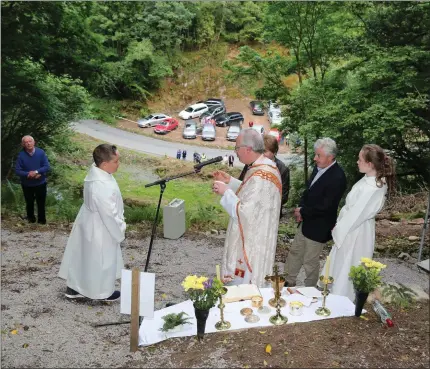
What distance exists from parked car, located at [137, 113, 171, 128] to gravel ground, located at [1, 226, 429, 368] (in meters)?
15.8

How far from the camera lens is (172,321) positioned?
11.3 ft

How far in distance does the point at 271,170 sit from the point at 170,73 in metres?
18.7

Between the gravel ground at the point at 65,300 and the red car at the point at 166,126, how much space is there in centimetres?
1497

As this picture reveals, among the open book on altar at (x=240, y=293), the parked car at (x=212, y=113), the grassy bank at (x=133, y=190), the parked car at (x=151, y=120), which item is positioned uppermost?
the parked car at (x=212, y=113)

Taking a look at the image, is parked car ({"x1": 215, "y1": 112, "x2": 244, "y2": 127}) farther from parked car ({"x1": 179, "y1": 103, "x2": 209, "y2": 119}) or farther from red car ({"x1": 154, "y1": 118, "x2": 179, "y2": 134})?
red car ({"x1": 154, "y1": 118, "x2": 179, "y2": 134})

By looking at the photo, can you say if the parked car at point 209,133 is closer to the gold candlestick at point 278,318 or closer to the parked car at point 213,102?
the parked car at point 213,102

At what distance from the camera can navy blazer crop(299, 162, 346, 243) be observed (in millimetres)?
4699

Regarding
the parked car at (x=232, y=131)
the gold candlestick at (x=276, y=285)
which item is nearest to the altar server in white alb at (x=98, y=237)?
the gold candlestick at (x=276, y=285)

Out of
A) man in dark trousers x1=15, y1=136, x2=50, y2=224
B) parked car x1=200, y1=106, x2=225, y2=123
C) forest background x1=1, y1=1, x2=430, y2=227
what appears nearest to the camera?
man in dark trousers x1=15, y1=136, x2=50, y2=224

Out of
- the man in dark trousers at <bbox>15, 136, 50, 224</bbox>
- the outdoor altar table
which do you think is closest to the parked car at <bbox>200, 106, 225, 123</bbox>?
the man in dark trousers at <bbox>15, 136, 50, 224</bbox>

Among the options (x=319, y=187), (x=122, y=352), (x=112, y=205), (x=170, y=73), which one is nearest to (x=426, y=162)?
(x=319, y=187)

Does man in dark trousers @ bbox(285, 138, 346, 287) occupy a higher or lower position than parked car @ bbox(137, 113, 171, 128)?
lower

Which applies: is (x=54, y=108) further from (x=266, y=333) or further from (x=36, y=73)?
(x=266, y=333)

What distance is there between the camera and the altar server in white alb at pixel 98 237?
4742 mm
